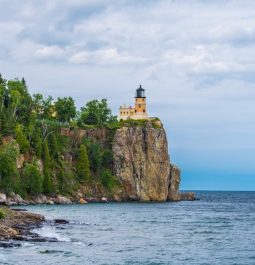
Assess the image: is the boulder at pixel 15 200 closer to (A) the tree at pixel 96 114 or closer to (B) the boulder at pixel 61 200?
(B) the boulder at pixel 61 200

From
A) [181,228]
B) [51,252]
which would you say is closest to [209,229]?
[181,228]

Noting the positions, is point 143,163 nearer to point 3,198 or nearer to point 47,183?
point 47,183

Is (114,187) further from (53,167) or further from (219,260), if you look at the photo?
(219,260)

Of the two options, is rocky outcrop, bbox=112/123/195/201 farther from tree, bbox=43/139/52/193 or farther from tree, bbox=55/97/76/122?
tree, bbox=43/139/52/193

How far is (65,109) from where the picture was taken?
184m

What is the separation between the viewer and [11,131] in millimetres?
143500

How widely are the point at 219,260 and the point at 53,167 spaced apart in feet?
337

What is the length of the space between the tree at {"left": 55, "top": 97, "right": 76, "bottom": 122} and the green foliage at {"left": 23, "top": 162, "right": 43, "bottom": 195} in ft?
155

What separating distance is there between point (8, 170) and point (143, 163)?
53.9 m

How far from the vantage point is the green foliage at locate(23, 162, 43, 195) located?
134 metres

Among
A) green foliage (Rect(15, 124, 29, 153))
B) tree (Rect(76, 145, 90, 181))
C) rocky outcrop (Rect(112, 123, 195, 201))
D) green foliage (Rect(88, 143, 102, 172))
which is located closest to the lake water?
green foliage (Rect(15, 124, 29, 153))

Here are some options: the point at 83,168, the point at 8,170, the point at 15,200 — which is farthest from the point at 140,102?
the point at 15,200

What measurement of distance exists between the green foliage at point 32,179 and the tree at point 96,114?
52225 millimetres

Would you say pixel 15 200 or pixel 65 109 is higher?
pixel 65 109
